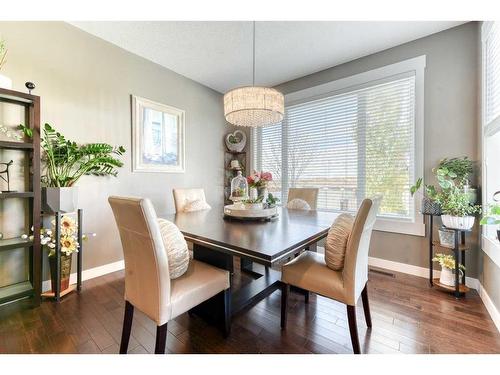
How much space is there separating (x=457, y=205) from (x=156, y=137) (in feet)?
11.3

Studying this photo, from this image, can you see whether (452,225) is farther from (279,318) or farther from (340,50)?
A: (340,50)

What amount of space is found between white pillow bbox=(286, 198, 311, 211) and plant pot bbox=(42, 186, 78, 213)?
2.30 m

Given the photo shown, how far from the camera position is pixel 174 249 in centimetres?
128

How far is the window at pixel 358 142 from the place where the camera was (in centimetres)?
262

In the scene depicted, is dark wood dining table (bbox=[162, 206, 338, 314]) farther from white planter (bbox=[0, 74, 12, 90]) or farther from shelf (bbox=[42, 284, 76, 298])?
white planter (bbox=[0, 74, 12, 90])

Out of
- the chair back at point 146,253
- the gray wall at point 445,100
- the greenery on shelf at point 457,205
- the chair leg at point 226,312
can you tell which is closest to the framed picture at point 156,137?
the chair back at point 146,253

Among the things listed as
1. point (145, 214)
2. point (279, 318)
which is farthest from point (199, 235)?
point (279, 318)

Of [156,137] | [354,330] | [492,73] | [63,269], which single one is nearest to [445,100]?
[492,73]

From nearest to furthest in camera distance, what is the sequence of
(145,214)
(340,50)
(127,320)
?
(145,214), (127,320), (340,50)

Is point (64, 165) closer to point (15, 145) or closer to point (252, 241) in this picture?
point (15, 145)

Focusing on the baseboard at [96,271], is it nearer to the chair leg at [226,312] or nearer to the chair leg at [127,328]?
the chair leg at [127,328]
